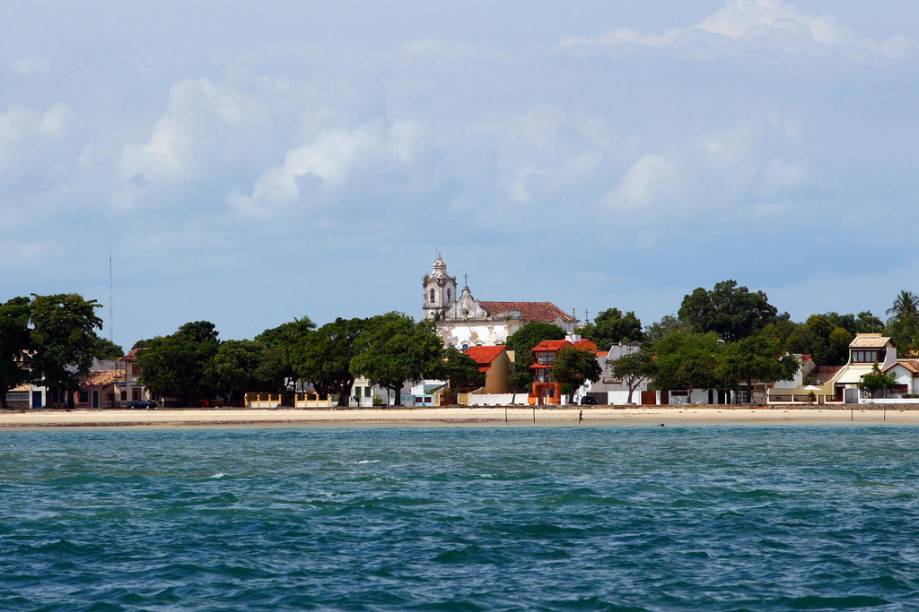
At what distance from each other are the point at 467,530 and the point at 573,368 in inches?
3587

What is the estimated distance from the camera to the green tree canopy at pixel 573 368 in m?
121

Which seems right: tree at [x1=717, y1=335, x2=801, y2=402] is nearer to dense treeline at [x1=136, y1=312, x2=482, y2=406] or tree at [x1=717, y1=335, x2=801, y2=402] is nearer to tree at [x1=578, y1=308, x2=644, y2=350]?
dense treeline at [x1=136, y1=312, x2=482, y2=406]

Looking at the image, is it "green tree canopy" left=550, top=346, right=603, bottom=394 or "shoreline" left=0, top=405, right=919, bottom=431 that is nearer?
"shoreline" left=0, top=405, right=919, bottom=431

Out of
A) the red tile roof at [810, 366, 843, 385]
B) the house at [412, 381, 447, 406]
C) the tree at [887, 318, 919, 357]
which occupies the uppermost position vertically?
the tree at [887, 318, 919, 357]

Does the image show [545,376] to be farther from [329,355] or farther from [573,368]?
[329,355]

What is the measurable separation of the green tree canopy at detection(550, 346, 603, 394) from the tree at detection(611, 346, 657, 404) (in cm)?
224

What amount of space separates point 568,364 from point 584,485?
79855mm

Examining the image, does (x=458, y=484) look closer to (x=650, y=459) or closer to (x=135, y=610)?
(x=650, y=459)

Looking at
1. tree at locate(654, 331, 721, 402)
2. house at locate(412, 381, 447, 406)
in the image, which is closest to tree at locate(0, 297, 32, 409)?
house at locate(412, 381, 447, 406)

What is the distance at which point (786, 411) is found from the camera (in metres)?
95.0

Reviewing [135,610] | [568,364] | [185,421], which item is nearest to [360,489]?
[135,610]

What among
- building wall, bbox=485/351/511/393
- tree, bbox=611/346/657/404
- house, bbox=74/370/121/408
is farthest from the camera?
building wall, bbox=485/351/511/393

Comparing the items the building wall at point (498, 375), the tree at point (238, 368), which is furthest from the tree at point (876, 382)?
the tree at point (238, 368)

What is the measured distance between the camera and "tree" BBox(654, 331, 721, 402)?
4427 inches
